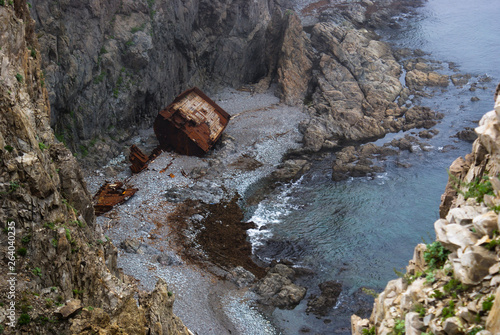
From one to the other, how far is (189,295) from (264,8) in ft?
135

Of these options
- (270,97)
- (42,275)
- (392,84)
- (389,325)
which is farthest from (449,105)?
(42,275)

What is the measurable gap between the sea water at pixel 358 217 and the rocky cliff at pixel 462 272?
9.06 meters

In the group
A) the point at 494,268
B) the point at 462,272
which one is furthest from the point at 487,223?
the point at 462,272

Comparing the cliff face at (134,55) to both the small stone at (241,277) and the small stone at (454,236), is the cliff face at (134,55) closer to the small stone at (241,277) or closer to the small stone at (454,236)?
the small stone at (241,277)

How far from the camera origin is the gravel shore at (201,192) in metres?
22.3

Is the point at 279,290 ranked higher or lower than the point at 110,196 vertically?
lower

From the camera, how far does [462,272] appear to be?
8.68m

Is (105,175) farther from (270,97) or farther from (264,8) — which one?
(264,8)

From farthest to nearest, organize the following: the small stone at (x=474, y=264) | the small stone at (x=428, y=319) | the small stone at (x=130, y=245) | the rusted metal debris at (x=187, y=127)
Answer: the rusted metal debris at (x=187, y=127)
the small stone at (x=130, y=245)
the small stone at (x=428, y=319)
the small stone at (x=474, y=264)

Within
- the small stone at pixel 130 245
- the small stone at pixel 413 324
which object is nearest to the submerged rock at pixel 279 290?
the small stone at pixel 130 245

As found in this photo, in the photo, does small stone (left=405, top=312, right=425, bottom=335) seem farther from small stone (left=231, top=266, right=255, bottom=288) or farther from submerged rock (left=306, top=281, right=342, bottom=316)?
small stone (left=231, top=266, right=255, bottom=288)

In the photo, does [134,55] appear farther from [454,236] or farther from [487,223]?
[487,223]

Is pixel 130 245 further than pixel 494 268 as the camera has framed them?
Yes

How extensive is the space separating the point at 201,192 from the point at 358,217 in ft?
38.4
